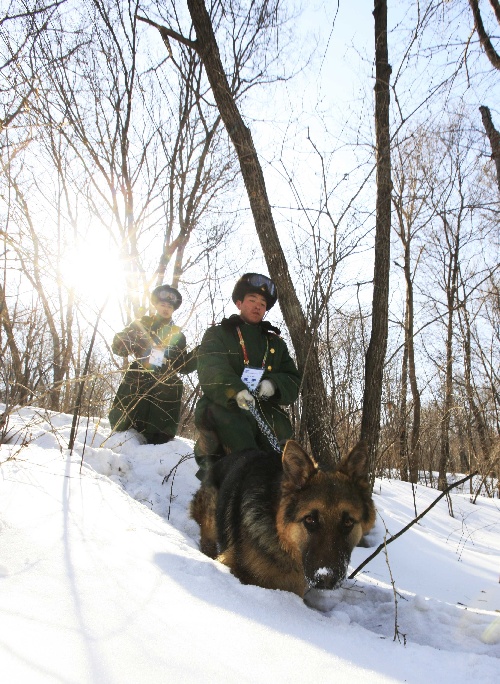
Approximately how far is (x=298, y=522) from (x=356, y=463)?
0.47 m

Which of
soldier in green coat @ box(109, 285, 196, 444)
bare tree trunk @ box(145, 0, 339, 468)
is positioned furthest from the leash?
soldier in green coat @ box(109, 285, 196, 444)

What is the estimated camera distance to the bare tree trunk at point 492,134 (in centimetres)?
928

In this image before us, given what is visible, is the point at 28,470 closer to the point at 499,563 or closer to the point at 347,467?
the point at 347,467

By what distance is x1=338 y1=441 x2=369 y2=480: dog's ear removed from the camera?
8.23ft

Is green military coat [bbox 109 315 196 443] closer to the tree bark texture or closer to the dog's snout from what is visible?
the tree bark texture

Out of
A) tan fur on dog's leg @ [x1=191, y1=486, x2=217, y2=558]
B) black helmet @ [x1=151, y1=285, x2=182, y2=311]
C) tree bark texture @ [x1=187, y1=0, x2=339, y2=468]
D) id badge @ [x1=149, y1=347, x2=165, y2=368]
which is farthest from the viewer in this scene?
black helmet @ [x1=151, y1=285, x2=182, y2=311]

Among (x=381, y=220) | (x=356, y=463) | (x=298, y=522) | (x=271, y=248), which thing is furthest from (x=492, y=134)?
(x=298, y=522)

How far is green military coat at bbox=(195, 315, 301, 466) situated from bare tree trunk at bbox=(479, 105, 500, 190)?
782 cm

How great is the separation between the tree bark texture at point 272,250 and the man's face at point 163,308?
5.20ft

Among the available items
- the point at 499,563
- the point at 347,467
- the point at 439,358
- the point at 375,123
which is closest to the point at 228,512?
the point at 347,467

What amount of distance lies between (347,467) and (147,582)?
1.27 meters

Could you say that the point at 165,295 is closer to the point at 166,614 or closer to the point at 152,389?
the point at 152,389

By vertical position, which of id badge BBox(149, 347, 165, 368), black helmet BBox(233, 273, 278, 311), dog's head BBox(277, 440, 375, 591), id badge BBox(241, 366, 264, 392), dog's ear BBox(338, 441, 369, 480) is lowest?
dog's head BBox(277, 440, 375, 591)

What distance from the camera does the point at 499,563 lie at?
150 inches
